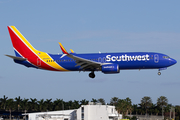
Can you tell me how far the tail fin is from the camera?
61.0 metres

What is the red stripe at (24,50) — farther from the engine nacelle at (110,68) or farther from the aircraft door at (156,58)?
the aircraft door at (156,58)

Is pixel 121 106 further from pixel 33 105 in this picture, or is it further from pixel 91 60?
pixel 91 60

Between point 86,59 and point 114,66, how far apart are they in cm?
576

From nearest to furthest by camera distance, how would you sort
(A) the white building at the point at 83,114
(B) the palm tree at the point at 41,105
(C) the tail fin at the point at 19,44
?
(C) the tail fin at the point at 19,44 < (A) the white building at the point at 83,114 < (B) the palm tree at the point at 41,105

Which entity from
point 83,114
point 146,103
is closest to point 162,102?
point 146,103

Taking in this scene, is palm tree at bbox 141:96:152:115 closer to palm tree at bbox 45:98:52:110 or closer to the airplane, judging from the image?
palm tree at bbox 45:98:52:110

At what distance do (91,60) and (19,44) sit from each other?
17.1 m

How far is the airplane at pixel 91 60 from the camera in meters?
53.2

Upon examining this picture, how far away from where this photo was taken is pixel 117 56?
5431cm

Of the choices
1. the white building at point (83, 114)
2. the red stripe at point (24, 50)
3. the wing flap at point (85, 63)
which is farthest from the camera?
the white building at point (83, 114)

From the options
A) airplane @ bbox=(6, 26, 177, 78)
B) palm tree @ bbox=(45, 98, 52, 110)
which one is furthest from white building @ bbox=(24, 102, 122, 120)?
palm tree @ bbox=(45, 98, 52, 110)

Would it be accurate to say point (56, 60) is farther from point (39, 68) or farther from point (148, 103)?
point (148, 103)

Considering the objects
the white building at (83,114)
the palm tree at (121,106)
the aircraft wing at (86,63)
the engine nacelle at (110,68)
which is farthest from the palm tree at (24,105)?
the engine nacelle at (110,68)

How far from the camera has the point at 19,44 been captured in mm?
62438
